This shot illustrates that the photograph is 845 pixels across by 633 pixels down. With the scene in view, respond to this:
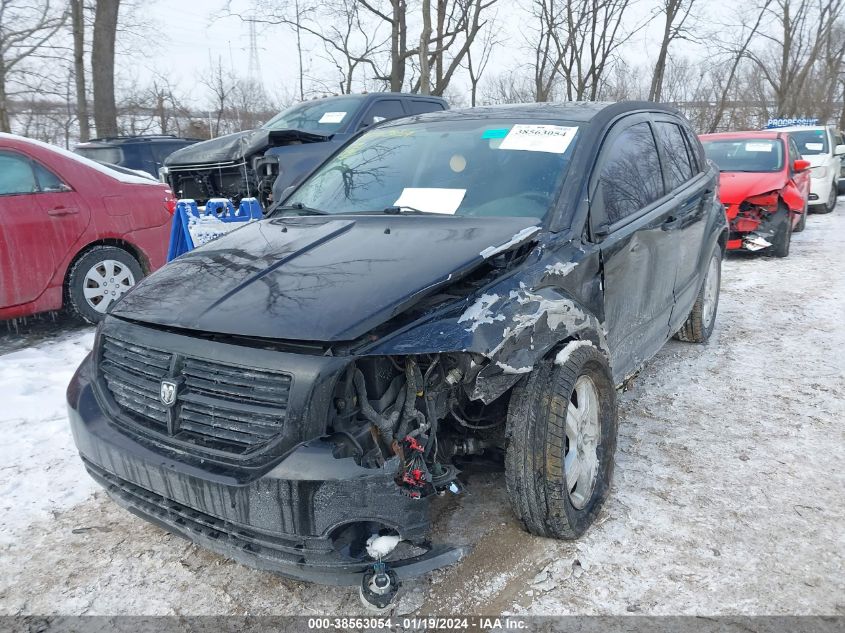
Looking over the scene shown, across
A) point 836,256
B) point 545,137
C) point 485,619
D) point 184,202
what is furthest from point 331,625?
point 836,256

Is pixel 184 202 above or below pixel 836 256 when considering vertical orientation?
above

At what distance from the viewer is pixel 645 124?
12.6 feet

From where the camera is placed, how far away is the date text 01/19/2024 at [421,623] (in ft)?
7.20

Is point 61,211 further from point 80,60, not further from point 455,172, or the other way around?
point 80,60

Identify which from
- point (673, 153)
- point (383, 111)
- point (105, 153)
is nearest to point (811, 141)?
point (383, 111)

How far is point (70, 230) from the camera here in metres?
5.34

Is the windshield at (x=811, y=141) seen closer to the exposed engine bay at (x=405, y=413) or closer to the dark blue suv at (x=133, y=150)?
the dark blue suv at (x=133, y=150)

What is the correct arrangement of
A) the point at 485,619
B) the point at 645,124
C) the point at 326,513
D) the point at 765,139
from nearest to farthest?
the point at 326,513 → the point at 485,619 → the point at 645,124 → the point at 765,139

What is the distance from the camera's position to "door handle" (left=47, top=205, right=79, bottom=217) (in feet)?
17.3

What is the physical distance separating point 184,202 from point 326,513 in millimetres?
3856

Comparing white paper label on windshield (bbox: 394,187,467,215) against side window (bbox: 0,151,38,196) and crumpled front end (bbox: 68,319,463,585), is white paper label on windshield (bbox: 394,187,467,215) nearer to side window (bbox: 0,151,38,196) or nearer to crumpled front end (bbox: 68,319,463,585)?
crumpled front end (bbox: 68,319,463,585)

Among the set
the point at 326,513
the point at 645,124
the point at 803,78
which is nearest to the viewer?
the point at 326,513

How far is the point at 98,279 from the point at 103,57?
11430mm

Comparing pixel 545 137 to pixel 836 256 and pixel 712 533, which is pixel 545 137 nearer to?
pixel 712 533
